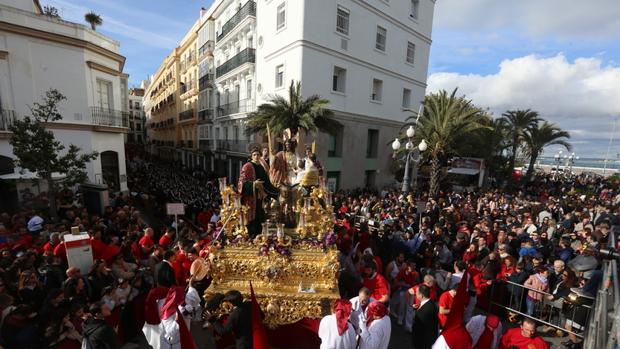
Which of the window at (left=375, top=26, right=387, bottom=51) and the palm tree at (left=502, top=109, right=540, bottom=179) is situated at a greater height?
the window at (left=375, top=26, right=387, bottom=51)

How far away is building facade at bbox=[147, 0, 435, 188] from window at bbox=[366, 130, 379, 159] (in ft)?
0.23

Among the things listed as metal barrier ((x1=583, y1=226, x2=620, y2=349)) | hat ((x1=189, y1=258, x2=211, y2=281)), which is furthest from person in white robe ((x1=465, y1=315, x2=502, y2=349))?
hat ((x1=189, y1=258, x2=211, y2=281))

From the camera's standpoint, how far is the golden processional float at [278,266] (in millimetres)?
5020

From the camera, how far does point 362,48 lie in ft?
62.2

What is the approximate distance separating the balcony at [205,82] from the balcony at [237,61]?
1657 millimetres

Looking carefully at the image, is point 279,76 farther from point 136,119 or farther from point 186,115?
point 136,119

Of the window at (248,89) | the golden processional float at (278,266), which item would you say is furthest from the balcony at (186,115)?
the golden processional float at (278,266)

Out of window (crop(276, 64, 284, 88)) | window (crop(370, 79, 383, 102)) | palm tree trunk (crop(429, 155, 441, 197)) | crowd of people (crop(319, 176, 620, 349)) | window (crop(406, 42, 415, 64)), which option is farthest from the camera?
window (crop(406, 42, 415, 64))

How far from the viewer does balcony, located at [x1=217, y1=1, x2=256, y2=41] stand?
66.9 ft

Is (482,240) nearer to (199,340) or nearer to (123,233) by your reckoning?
(199,340)

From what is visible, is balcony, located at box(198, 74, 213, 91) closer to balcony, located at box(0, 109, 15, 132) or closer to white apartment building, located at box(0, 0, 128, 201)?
white apartment building, located at box(0, 0, 128, 201)

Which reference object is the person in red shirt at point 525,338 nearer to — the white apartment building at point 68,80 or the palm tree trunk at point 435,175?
the palm tree trunk at point 435,175

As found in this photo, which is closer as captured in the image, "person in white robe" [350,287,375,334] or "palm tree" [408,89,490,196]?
"person in white robe" [350,287,375,334]

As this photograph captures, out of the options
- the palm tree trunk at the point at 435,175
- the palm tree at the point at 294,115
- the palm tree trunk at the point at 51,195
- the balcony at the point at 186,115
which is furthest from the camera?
the balcony at the point at 186,115
